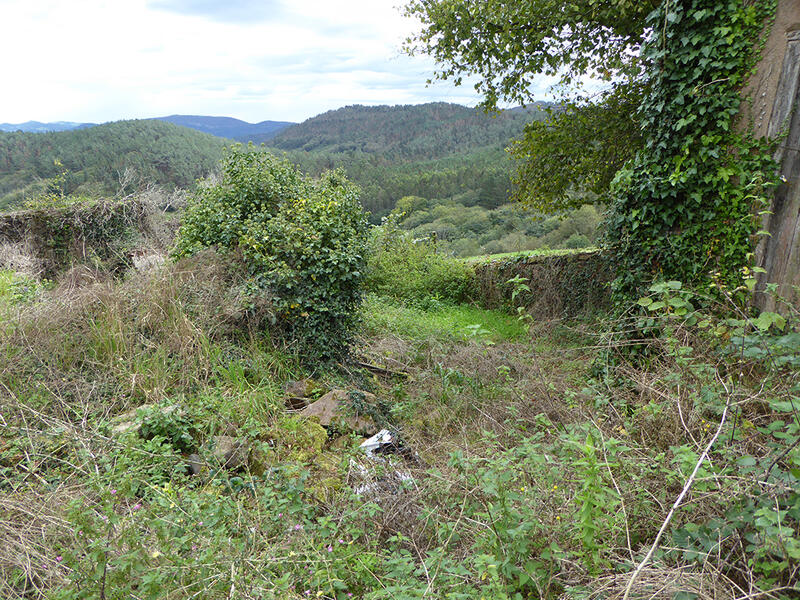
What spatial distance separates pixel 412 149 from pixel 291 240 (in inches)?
2874


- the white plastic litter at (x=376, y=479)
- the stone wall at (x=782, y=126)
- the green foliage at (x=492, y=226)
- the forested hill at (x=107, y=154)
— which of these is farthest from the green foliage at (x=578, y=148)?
the forested hill at (x=107, y=154)

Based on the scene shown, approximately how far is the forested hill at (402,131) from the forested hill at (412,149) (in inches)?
5.9

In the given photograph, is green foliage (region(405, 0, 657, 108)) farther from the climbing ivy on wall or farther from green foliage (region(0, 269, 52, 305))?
green foliage (region(0, 269, 52, 305))

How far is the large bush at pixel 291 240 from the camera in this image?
6133 mm

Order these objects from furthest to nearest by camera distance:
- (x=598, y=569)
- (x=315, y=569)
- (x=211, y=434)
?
(x=211, y=434)
(x=315, y=569)
(x=598, y=569)

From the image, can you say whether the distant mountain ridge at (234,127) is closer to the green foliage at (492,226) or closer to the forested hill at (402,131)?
the forested hill at (402,131)

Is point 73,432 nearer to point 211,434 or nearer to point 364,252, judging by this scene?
point 211,434

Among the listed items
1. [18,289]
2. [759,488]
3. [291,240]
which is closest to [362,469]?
[759,488]

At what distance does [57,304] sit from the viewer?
16.5ft

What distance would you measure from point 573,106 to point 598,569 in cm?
889

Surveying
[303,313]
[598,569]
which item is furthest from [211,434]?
[598,569]

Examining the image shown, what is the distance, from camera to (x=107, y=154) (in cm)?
4100

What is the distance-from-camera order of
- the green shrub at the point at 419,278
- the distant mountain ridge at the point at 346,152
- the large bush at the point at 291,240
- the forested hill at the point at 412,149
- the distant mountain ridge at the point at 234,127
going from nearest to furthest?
1. the large bush at the point at 291,240
2. the green shrub at the point at 419,278
3. the distant mountain ridge at the point at 346,152
4. the forested hill at the point at 412,149
5. the distant mountain ridge at the point at 234,127

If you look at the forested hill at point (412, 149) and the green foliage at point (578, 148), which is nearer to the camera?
the green foliage at point (578, 148)
